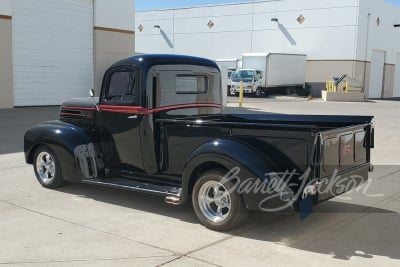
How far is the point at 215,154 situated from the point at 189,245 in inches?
38.8

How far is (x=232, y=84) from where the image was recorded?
3706cm

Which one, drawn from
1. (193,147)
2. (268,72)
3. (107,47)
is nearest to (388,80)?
(268,72)

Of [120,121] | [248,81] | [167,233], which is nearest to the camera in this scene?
[167,233]

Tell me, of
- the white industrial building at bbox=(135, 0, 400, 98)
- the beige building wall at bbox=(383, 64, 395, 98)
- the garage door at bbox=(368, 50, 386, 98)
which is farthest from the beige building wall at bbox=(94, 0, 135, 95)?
the beige building wall at bbox=(383, 64, 395, 98)

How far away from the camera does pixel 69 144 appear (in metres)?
6.55

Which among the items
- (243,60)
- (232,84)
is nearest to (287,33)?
(243,60)

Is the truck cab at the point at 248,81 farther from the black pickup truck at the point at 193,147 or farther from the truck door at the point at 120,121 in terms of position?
the truck door at the point at 120,121

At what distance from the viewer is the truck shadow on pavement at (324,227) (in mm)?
4781

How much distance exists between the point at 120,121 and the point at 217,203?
72.6 inches

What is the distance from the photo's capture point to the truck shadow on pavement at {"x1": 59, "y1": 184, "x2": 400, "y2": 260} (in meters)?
4.78

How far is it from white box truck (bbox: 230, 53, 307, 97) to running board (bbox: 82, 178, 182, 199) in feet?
101

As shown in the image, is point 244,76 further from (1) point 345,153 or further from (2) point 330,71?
(1) point 345,153

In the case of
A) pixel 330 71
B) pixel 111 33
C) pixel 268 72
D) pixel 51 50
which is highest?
pixel 111 33

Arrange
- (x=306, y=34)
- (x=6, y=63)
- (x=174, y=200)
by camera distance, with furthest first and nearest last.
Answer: (x=306, y=34) < (x=6, y=63) < (x=174, y=200)
